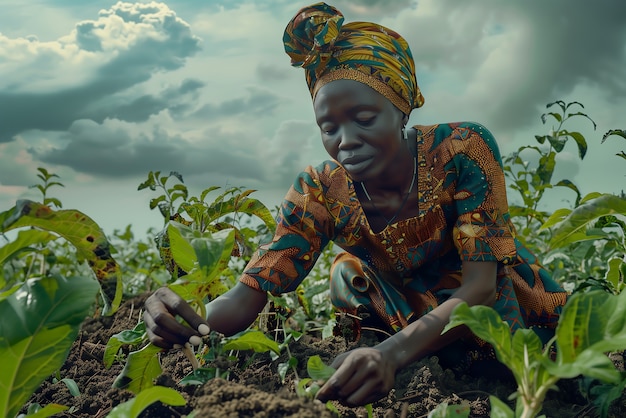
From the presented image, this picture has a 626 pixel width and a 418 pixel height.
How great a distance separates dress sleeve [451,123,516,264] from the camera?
2418 mm

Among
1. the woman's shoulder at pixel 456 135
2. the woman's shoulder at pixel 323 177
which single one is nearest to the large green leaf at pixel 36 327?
the woman's shoulder at pixel 323 177

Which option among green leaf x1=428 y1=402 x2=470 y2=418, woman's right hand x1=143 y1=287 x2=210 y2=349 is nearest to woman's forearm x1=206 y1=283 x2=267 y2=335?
woman's right hand x1=143 y1=287 x2=210 y2=349

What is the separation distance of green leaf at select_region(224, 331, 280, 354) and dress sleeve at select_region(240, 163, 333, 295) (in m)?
0.62

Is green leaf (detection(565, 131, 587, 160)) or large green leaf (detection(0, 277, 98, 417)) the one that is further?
green leaf (detection(565, 131, 587, 160))

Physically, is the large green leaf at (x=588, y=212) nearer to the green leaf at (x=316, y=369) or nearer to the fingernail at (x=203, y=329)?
the green leaf at (x=316, y=369)

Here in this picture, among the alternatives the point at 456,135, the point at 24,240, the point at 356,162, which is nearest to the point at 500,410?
the point at 24,240

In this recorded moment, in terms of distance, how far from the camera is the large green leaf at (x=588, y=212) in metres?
1.86

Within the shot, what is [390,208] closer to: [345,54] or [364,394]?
[345,54]

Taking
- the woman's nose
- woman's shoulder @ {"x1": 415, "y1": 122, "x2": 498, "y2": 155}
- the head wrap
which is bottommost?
the woman's nose

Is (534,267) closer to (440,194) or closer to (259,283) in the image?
(440,194)

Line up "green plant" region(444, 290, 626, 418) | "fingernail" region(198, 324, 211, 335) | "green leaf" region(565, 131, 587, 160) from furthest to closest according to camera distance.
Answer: "green leaf" region(565, 131, 587, 160) → "fingernail" region(198, 324, 211, 335) → "green plant" region(444, 290, 626, 418)

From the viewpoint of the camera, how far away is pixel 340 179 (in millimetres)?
2672

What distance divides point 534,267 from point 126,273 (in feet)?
9.25

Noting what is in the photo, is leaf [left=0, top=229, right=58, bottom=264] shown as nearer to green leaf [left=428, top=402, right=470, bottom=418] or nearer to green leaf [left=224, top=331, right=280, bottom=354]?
green leaf [left=224, top=331, right=280, bottom=354]
